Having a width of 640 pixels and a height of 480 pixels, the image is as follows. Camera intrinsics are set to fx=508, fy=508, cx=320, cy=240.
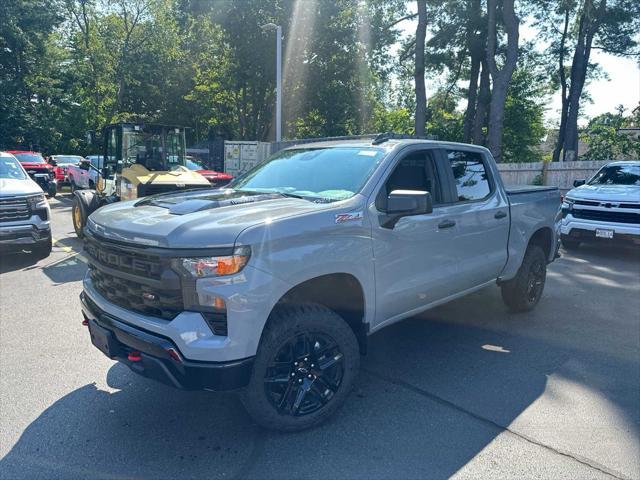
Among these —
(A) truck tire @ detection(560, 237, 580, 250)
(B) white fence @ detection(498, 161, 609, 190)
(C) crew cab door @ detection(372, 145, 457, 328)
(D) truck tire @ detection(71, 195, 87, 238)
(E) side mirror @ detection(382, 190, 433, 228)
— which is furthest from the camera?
(B) white fence @ detection(498, 161, 609, 190)

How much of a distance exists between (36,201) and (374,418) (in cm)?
720

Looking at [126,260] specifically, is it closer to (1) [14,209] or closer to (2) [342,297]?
A: (2) [342,297]

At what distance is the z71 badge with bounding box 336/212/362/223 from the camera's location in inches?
134

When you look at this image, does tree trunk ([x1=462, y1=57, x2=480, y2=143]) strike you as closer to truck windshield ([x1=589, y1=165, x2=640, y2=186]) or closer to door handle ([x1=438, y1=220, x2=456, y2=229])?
truck windshield ([x1=589, y1=165, x2=640, y2=186])

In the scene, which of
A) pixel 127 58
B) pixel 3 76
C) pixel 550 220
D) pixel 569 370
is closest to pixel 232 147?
pixel 127 58

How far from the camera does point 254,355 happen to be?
9.78 ft

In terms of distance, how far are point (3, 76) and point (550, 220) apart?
4152cm

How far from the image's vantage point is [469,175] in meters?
5.00

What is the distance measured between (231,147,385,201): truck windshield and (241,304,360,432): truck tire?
948 mm

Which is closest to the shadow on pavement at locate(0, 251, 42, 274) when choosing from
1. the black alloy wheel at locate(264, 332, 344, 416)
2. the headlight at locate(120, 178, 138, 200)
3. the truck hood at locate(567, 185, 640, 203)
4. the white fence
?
the headlight at locate(120, 178, 138, 200)

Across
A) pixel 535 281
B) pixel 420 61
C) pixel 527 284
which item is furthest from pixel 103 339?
pixel 420 61

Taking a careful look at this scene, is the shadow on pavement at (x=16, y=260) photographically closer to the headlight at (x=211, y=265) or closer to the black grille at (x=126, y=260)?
the black grille at (x=126, y=260)

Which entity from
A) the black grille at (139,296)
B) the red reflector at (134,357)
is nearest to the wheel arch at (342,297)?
the black grille at (139,296)

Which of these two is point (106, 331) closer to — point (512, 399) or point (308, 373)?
point (308, 373)
